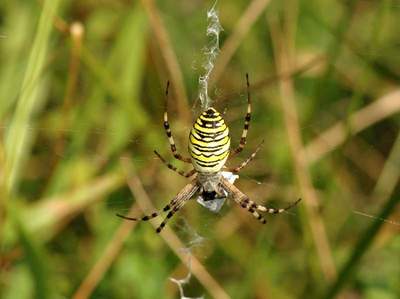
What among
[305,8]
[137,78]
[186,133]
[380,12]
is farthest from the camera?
[305,8]

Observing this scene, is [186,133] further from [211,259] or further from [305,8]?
[305,8]

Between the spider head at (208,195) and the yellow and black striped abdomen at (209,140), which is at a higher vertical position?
the spider head at (208,195)

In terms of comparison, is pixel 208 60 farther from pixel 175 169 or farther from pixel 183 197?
pixel 183 197

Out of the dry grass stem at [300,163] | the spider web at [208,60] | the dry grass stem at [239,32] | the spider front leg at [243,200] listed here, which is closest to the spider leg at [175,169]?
the spider front leg at [243,200]

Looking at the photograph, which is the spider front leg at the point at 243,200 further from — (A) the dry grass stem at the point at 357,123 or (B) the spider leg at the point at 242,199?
(A) the dry grass stem at the point at 357,123

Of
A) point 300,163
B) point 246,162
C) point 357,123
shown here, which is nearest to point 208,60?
point 246,162

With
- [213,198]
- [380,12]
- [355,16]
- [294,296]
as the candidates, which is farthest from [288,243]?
[355,16]

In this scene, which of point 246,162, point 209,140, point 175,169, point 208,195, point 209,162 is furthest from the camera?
point 208,195
